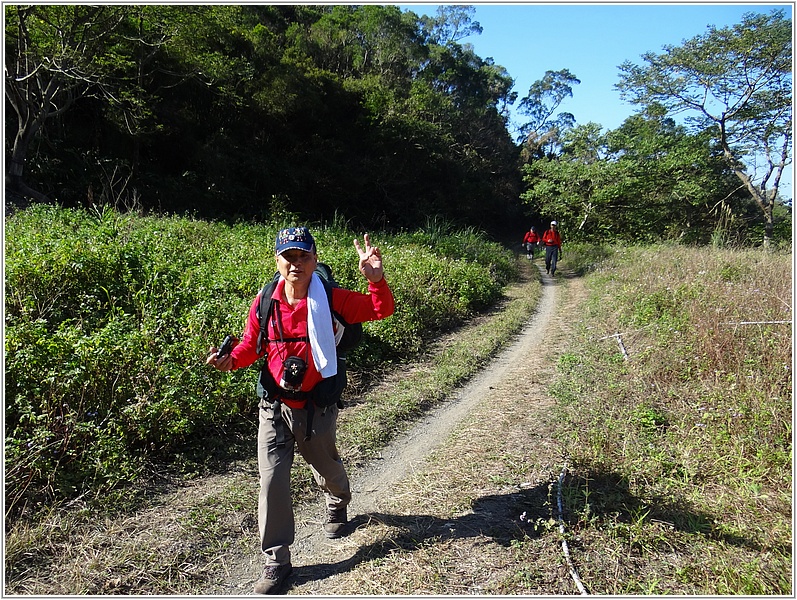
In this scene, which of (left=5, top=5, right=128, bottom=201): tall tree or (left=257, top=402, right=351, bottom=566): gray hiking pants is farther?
(left=5, top=5, right=128, bottom=201): tall tree

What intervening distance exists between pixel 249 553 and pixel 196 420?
1510 mm

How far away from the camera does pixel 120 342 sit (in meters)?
4.23

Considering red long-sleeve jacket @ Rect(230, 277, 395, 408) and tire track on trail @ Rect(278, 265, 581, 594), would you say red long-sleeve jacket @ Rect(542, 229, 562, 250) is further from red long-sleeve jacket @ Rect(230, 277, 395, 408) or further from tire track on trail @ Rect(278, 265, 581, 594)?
red long-sleeve jacket @ Rect(230, 277, 395, 408)

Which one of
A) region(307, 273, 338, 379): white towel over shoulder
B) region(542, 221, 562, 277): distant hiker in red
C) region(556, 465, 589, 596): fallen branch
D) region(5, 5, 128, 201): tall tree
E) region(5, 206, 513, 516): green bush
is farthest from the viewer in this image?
region(542, 221, 562, 277): distant hiker in red

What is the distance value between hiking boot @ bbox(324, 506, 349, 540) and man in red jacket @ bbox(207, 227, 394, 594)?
0.43m

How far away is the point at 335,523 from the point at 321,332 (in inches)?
51.7

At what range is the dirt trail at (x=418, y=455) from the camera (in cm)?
299

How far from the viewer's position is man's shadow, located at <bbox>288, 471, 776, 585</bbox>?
3.11m

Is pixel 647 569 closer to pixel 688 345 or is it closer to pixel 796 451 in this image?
pixel 796 451

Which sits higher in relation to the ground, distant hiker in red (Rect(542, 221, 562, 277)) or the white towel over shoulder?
distant hiker in red (Rect(542, 221, 562, 277))

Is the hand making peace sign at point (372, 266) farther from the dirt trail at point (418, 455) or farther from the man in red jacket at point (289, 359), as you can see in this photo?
the dirt trail at point (418, 455)

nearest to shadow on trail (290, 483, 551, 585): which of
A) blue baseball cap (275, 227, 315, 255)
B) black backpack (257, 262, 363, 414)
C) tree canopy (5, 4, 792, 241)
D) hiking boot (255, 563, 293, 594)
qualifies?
hiking boot (255, 563, 293, 594)

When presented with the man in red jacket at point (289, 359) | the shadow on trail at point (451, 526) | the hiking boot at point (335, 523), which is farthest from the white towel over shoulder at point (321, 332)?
the shadow on trail at point (451, 526)

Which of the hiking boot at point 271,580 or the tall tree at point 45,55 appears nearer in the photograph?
the hiking boot at point 271,580
